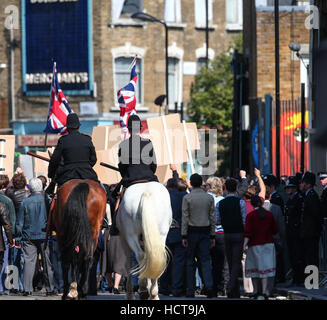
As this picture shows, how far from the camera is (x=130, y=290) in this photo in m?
14.6

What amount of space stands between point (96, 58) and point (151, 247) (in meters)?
36.1

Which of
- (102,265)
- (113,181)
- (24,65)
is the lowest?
(102,265)

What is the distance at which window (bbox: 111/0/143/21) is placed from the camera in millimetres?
49781

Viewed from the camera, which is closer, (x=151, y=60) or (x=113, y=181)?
(x=113, y=181)

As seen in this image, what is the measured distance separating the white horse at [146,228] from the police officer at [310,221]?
4571mm

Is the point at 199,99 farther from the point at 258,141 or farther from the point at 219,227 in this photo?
the point at 219,227

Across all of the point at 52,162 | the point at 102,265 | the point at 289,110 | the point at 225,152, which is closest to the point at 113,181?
the point at 102,265

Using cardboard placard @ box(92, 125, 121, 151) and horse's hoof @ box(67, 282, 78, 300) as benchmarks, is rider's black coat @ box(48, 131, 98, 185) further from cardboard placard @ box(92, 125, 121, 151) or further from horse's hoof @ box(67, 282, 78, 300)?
cardboard placard @ box(92, 125, 121, 151)

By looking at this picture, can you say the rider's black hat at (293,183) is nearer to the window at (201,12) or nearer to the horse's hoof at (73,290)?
the horse's hoof at (73,290)

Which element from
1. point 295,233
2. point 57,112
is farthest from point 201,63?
point 295,233

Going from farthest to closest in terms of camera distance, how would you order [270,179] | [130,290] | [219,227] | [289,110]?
[289,110], [270,179], [219,227], [130,290]

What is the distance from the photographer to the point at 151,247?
1389 centimetres

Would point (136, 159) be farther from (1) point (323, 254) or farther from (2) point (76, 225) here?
(1) point (323, 254)
